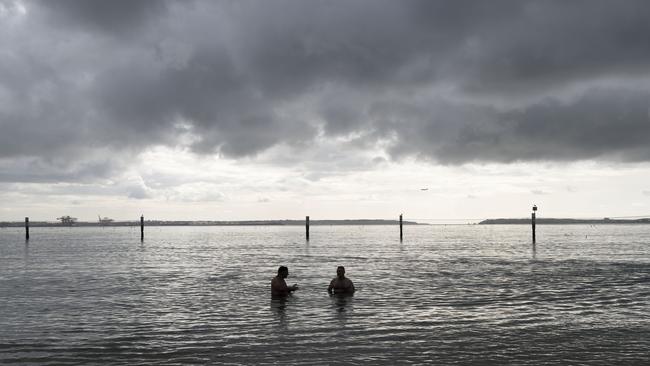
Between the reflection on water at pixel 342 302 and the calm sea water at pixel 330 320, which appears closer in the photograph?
the calm sea water at pixel 330 320

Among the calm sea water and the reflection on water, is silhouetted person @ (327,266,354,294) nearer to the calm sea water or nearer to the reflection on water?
the reflection on water

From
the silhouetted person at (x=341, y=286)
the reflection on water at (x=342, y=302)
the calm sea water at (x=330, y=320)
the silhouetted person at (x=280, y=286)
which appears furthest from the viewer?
the silhouetted person at (x=341, y=286)

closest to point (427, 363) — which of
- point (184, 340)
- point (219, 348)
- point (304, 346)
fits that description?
point (304, 346)

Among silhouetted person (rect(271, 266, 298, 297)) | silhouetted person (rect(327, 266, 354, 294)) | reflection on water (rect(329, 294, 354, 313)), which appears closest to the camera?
reflection on water (rect(329, 294, 354, 313))

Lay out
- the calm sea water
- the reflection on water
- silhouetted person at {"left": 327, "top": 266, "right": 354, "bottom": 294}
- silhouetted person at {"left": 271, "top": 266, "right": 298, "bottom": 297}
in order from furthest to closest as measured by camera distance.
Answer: silhouetted person at {"left": 327, "top": 266, "right": 354, "bottom": 294}, silhouetted person at {"left": 271, "top": 266, "right": 298, "bottom": 297}, the reflection on water, the calm sea water

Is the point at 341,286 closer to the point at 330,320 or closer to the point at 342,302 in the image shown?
the point at 342,302

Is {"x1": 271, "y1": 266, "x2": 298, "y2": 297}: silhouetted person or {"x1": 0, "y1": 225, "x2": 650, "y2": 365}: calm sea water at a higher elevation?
{"x1": 271, "y1": 266, "x2": 298, "y2": 297}: silhouetted person

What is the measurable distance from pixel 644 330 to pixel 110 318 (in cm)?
1795

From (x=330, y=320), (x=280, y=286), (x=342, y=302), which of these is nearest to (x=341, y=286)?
(x=342, y=302)

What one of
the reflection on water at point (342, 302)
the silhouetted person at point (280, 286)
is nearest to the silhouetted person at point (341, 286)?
the reflection on water at point (342, 302)

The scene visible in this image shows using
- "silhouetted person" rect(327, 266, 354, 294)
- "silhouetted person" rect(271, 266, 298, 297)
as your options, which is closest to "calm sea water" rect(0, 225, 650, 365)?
"silhouetted person" rect(271, 266, 298, 297)

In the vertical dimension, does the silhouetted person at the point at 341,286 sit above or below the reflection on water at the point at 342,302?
above

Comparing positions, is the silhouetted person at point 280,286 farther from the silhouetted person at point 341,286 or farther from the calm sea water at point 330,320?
the silhouetted person at point 341,286

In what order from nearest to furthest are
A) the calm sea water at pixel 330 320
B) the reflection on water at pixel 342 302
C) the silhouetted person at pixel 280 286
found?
1. the calm sea water at pixel 330 320
2. the reflection on water at pixel 342 302
3. the silhouetted person at pixel 280 286
